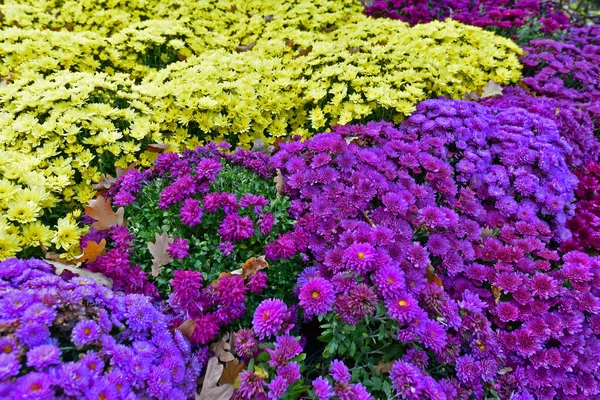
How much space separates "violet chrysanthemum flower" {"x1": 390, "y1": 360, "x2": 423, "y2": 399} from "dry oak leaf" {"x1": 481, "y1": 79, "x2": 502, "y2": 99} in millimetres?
2673

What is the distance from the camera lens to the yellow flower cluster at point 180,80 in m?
2.50

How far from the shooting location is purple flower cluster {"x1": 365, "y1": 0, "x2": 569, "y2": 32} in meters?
4.85

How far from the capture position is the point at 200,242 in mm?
2080

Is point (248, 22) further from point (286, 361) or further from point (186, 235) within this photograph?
point (286, 361)

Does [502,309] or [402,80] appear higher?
A: [402,80]

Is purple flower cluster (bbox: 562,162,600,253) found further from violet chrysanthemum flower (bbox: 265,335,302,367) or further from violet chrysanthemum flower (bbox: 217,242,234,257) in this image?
violet chrysanthemum flower (bbox: 217,242,234,257)

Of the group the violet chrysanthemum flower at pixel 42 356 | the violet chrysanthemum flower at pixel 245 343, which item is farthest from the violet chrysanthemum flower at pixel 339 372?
the violet chrysanthemum flower at pixel 42 356

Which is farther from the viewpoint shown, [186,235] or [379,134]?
[379,134]

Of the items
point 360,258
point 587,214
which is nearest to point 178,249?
point 360,258

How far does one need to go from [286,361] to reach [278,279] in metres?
0.45

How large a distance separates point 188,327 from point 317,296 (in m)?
0.55

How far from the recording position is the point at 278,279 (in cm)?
206

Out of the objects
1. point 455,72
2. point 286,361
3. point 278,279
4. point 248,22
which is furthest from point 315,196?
point 248,22

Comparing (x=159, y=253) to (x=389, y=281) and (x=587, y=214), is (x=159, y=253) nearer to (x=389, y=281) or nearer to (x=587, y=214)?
(x=389, y=281)
